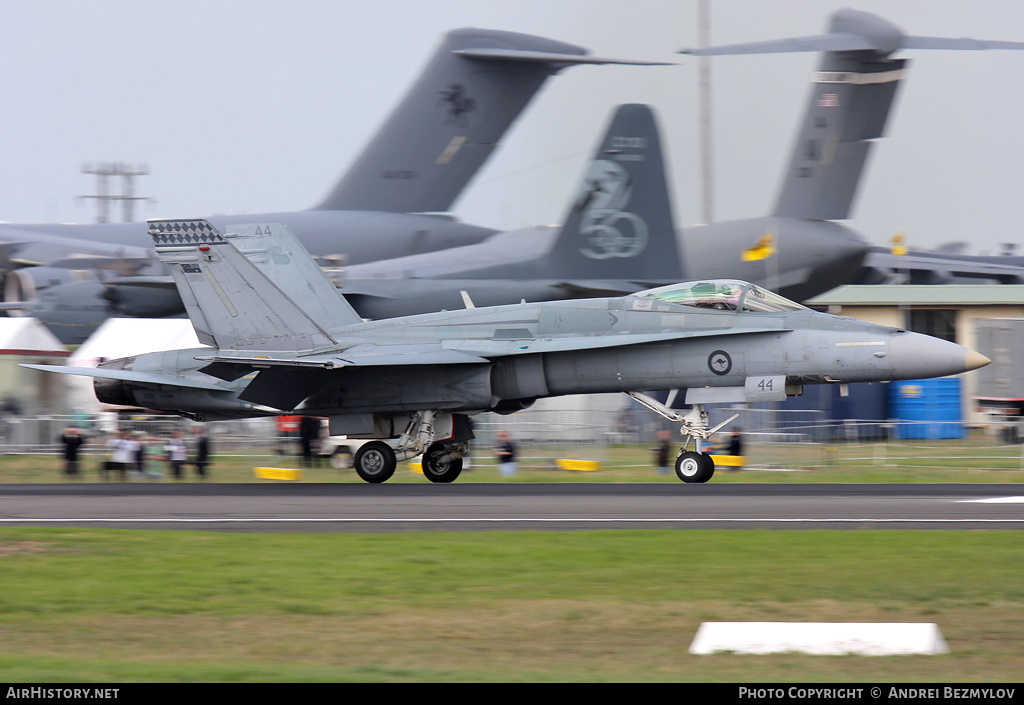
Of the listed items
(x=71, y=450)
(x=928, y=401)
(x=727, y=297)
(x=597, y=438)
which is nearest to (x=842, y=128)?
(x=928, y=401)

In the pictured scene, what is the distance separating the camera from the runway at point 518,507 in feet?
36.9

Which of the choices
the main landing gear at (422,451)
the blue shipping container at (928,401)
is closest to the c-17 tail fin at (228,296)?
the main landing gear at (422,451)

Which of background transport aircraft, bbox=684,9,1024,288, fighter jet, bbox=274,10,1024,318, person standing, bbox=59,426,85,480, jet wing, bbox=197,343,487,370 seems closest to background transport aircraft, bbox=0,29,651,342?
fighter jet, bbox=274,10,1024,318

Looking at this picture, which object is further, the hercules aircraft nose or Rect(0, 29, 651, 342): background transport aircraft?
Rect(0, 29, 651, 342): background transport aircraft

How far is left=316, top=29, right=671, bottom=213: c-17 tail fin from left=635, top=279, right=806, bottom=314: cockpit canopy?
18.6 m

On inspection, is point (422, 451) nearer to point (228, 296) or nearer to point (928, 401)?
point (228, 296)

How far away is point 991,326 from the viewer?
108 ft

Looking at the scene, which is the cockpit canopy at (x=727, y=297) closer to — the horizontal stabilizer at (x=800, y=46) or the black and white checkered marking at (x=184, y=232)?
the black and white checkered marking at (x=184, y=232)

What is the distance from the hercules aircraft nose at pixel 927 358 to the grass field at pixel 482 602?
534 centimetres

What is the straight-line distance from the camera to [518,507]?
12.8 m

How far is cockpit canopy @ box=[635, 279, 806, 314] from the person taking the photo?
16062 millimetres

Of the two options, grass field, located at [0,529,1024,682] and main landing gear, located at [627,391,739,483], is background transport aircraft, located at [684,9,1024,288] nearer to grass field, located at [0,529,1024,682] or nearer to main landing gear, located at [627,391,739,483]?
main landing gear, located at [627,391,739,483]

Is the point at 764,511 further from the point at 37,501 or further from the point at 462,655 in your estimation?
the point at 37,501

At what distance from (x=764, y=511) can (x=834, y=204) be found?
2118 cm
